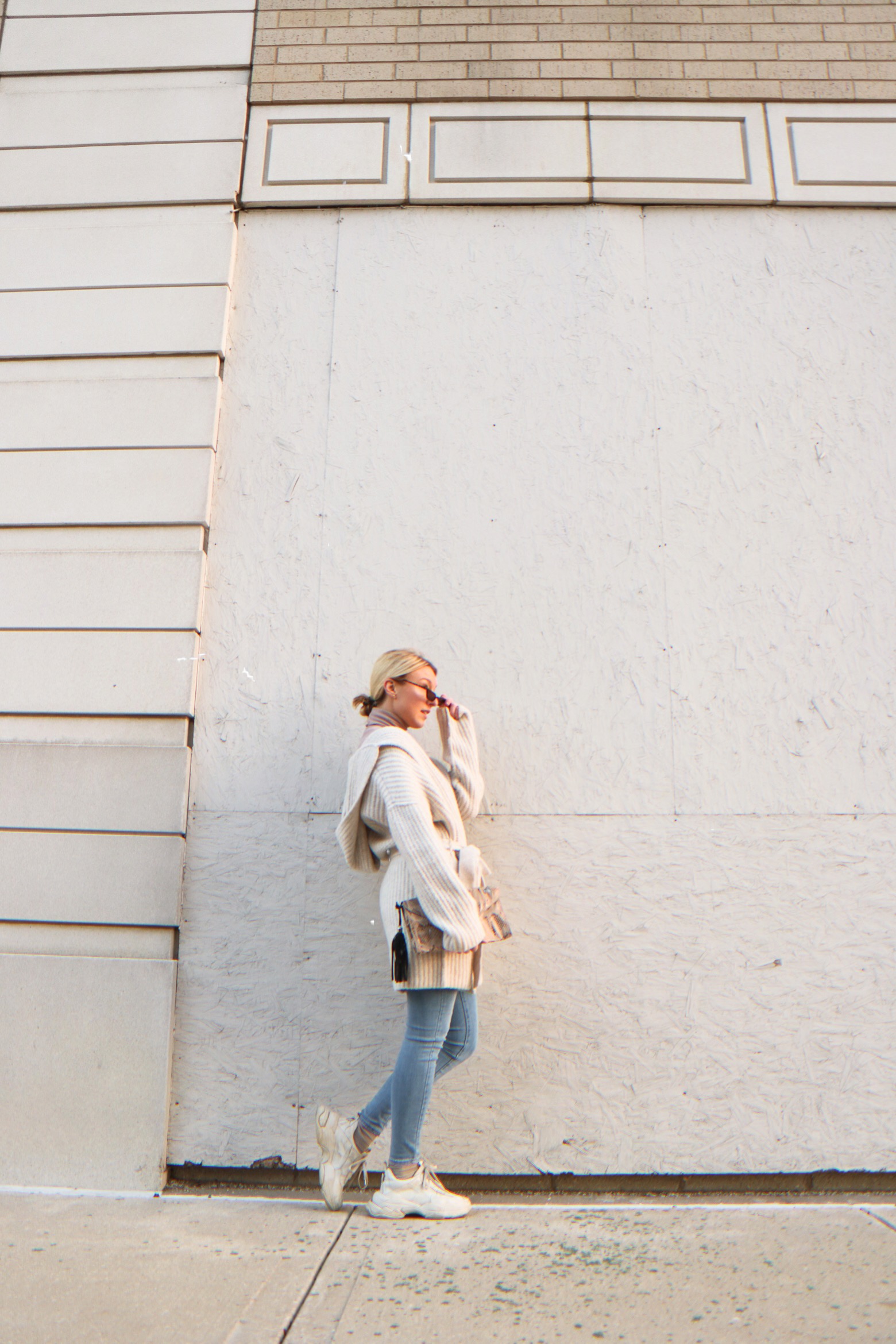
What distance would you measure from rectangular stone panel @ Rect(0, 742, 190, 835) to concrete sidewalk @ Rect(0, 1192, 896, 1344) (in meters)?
Result: 1.23

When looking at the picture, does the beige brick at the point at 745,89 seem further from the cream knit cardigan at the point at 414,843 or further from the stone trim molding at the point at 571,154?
the cream knit cardigan at the point at 414,843

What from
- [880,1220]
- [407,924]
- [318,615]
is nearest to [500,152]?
[318,615]

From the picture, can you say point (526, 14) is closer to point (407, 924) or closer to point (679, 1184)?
point (407, 924)

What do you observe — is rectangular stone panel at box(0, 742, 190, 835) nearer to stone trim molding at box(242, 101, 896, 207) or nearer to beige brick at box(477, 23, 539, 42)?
stone trim molding at box(242, 101, 896, 207)

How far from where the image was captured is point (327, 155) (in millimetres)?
3947

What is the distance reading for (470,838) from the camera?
3279mm

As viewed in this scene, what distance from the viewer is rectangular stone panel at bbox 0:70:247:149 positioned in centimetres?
397

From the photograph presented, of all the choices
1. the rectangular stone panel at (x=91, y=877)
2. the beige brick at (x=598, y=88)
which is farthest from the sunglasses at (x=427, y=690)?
the beige brick at (x=598, y=88)

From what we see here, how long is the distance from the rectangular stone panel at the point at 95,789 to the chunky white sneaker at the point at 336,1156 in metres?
1.12

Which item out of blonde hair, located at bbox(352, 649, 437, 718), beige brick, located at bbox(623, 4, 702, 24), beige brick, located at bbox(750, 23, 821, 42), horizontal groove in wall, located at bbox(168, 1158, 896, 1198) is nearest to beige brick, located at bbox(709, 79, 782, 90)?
beige brick, located at bbox(750, 23, 821, 42)

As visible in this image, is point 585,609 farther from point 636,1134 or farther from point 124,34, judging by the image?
point 124,34

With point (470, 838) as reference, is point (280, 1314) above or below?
below

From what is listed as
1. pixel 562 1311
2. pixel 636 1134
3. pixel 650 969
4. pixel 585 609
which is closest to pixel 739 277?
pixel 585 609

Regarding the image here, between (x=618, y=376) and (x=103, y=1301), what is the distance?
11.4ft
